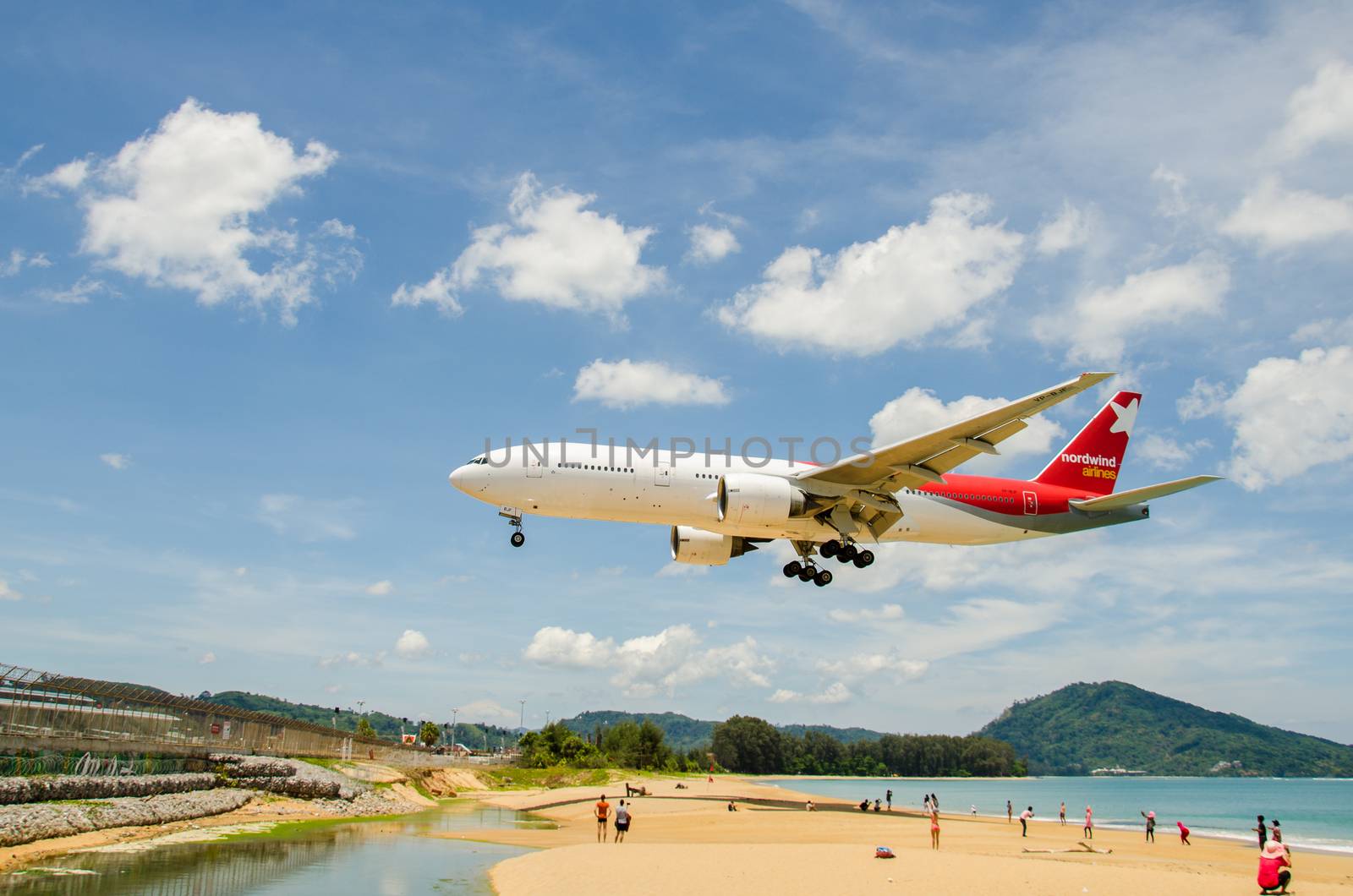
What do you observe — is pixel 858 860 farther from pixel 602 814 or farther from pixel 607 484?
pixel 607 484

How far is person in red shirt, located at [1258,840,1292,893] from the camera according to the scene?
2473 cm

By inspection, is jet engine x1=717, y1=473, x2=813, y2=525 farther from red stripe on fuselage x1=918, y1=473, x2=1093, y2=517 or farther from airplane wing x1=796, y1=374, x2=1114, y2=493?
red stripe on fuselage x1=918, y1=473, x2=1093, y2=517

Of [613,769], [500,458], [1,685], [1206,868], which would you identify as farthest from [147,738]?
[613,769]

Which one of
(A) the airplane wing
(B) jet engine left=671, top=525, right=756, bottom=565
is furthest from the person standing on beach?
(A) the airplane wing

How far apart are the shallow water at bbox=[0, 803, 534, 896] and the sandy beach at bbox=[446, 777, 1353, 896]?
2.35m

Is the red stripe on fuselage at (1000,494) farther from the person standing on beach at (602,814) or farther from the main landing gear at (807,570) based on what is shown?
the person standing on beach at (602,814)

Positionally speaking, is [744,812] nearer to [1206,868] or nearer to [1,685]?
[1206,868]

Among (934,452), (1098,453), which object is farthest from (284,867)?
(1098,453)

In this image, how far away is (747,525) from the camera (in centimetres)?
3256

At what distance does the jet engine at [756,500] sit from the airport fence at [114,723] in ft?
80.2

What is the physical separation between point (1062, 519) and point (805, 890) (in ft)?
63.5

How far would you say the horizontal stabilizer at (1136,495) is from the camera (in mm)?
29516

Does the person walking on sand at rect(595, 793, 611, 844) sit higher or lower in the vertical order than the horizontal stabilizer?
lower

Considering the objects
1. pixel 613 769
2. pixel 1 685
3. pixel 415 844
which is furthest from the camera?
pixel 613 769
